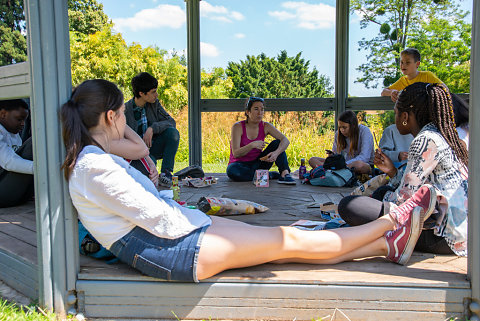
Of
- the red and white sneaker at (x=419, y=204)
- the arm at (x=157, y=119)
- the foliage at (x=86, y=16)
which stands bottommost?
the red and white sneaker at (x=419, y=204)

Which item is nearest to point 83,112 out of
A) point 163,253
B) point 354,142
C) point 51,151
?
point 51,151

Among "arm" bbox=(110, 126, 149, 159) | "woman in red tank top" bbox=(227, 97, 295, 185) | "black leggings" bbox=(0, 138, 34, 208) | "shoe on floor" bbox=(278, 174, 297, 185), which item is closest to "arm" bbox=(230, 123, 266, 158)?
"woman in red tank top" bbox=(227, 97, 295, 185)

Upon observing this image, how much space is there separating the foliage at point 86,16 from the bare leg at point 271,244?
59.0 feet

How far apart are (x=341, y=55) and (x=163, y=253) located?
5.10 metres

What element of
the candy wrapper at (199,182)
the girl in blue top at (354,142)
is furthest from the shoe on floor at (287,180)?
the candy wrapper at (199,182)

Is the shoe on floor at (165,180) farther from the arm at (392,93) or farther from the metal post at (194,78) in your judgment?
the arm at (392,93)

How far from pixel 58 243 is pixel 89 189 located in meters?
0.32

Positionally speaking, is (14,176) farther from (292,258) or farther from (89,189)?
(292,258)

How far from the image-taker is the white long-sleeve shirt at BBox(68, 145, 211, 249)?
170cm

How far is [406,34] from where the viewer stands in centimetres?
855

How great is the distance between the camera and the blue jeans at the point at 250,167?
527 centimetres

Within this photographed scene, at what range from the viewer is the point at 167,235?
5.81 ft

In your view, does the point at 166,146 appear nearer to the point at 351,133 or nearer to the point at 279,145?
the point at 279,145

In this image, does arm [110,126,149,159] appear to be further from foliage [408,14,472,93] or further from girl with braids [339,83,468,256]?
foliage [408,14,472,93]
